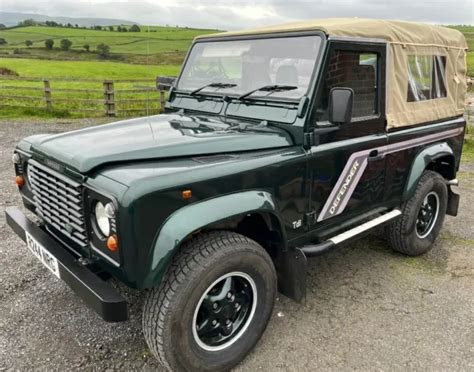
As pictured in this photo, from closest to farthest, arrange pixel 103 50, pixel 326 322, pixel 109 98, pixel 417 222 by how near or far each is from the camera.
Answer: pixel 326 322 → pixel 417 222 → pixel 109 98 → pixel 103 50

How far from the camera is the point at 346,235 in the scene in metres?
3.56

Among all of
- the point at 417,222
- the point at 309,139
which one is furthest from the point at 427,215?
the point at 309,139

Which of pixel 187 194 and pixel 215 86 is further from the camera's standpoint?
pixel 215 86

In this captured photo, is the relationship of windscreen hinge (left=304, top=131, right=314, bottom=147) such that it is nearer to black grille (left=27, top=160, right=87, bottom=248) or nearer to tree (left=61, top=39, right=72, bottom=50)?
black grille (left=27, top=160, right=87, bottom=248)

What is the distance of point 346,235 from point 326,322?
71 centimetres

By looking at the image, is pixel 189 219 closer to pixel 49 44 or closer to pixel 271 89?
pixel 271 89

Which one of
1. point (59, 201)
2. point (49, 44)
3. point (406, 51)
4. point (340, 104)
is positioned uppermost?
point (49, 44)

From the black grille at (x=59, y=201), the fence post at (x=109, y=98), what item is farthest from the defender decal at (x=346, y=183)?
the fence post at (x=109, y=98)

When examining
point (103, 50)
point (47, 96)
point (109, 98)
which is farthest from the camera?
point (103, 50)

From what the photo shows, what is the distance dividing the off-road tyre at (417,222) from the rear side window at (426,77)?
82 cm

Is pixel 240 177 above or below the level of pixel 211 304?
above

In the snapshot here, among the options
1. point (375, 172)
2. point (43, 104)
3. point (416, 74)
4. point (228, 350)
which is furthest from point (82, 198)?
point (43, 104)

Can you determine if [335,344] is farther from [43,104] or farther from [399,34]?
[43,104]

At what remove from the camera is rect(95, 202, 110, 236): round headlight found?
7.91 feet
